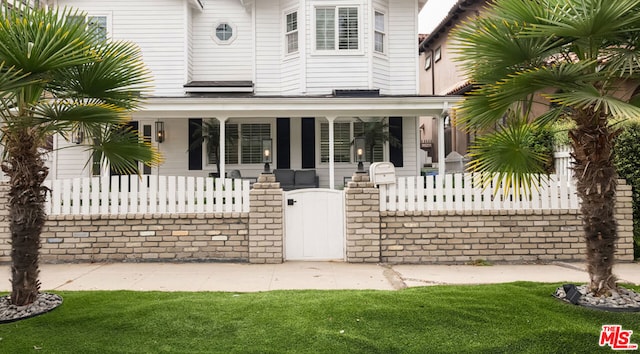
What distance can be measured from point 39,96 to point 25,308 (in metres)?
2.01

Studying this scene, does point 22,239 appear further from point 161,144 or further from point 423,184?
point 161,144

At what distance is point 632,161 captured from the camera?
718 cm

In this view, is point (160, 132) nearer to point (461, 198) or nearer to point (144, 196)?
point (144, 196)

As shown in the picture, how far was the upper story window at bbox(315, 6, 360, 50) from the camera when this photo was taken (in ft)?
42.3

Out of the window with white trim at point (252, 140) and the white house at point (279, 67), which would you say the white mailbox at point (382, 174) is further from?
the window with white trim at point (252, 140)

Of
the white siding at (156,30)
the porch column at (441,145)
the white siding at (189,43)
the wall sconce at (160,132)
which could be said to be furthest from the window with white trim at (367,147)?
the wall sconce at (160,132)

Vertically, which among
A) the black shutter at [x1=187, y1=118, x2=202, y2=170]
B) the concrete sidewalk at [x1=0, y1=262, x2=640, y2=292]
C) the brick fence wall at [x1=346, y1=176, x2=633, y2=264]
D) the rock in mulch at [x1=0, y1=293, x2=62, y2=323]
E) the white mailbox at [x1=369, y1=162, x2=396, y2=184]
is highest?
the black shutter at [x1=187, y1=118, x2=202, y2=170]

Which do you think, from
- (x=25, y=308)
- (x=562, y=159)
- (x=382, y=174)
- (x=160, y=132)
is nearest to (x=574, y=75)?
(x=382, y=174)

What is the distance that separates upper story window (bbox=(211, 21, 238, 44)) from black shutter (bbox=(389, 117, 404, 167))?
18.7 ft

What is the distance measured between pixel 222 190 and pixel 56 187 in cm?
258

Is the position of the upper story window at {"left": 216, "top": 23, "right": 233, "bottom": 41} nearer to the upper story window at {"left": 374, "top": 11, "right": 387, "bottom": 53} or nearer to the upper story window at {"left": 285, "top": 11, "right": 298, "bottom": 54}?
the upper story window at {"left": 285, "top": 11, "right": 298, "bottom": 54}

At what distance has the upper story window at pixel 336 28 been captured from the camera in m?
12.9

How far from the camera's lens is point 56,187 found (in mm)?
6805

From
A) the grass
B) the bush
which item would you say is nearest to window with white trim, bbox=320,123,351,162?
the bush
